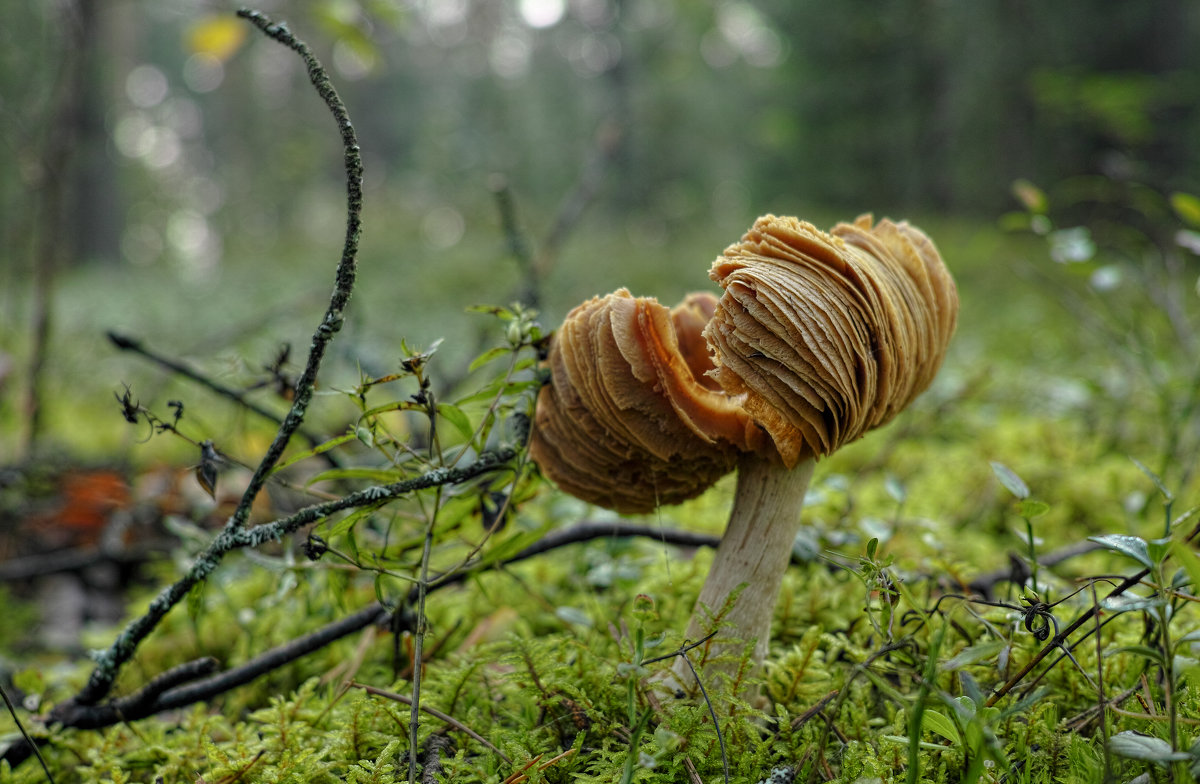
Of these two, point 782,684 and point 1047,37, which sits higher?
point 1047,37

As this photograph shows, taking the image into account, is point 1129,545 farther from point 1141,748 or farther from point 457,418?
point 457,418

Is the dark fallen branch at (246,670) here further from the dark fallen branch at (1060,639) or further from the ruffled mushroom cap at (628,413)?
the dark fallen branch at (1060,639)

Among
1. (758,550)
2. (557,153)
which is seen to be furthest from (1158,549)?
(557,153)

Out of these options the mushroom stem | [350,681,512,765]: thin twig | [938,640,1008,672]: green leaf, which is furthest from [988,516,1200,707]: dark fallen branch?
[350,681,512,765]: thin twig

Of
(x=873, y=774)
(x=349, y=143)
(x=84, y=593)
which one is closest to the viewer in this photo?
(x=349, y=143)

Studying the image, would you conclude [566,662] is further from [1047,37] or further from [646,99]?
[646,99]

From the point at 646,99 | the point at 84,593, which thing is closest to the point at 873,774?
the point at 84,593

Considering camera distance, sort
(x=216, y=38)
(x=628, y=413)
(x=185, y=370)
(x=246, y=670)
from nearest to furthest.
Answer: (x=628, y=413)
(x=246, y=670)
(x=185, y=370)
(x=216, y=38)

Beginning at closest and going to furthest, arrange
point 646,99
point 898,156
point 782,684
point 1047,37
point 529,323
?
1. point 529,323
2. point 782,684
3. point 1047,37
4. point 898,156
5. point 646,99
